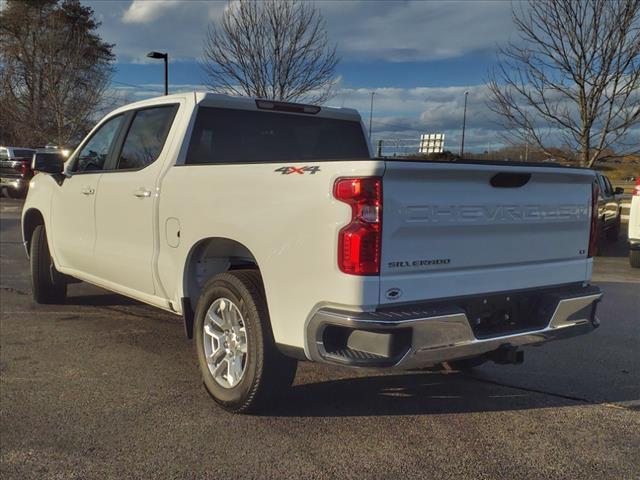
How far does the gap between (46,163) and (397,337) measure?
4080 millimetres

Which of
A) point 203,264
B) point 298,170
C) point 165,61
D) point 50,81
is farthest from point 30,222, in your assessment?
point 50,81

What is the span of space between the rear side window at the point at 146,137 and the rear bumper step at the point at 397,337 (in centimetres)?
222

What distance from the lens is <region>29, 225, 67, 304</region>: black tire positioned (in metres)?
6.36

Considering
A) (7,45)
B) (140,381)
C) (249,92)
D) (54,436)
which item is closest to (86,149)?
(140,381)

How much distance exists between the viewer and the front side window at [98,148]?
5.31 m

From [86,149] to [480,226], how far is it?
12.9 feet

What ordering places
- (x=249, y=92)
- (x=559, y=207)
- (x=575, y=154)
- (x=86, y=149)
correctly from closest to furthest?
(x=559, y=207) → (x=86, y=149) → (x=575, y=154) → (x=249, y=92)

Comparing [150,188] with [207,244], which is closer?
[207,244]

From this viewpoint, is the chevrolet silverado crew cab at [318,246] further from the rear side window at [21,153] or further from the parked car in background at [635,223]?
the rear side window at [21,153]

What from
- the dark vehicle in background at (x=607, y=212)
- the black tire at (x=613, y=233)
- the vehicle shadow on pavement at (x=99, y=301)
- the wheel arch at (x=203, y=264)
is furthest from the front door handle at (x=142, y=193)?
the black tire at (x=613, y=233)

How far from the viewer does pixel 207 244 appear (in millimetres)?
4082

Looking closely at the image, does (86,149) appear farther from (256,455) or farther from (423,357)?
(423,357)

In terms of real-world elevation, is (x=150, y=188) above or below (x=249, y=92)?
below

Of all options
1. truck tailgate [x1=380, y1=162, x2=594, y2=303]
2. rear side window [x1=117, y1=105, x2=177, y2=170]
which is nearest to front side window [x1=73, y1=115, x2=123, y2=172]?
rear side window [x1=117, y1=105, x2=177, y2=170]
